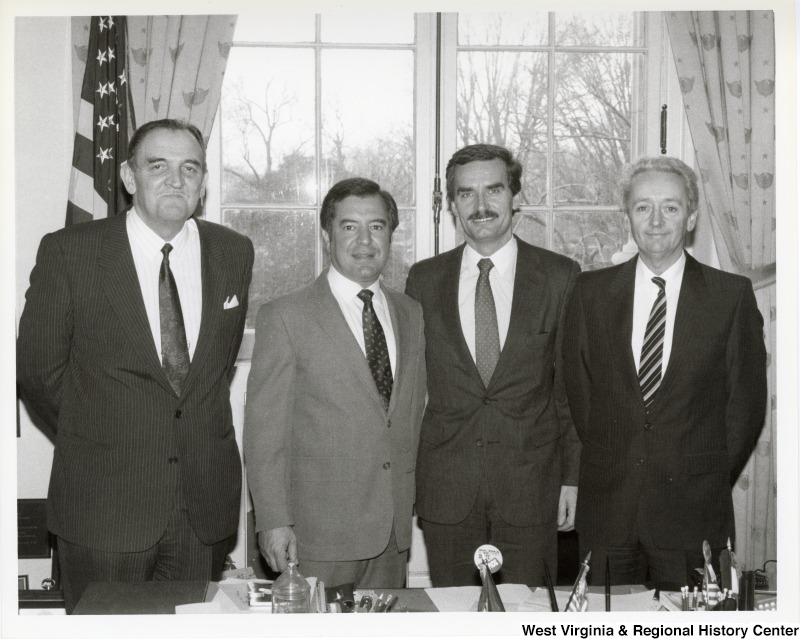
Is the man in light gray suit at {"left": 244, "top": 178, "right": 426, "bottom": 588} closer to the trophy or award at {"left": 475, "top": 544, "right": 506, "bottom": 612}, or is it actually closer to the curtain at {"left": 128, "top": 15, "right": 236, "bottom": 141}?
the trophy or award at {"left": 475, "top": 544, "right": 506, "bottom": 612}

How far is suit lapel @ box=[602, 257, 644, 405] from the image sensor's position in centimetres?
271

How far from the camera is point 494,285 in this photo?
2.79 metres

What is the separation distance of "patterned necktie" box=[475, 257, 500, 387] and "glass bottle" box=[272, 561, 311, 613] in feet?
3.01

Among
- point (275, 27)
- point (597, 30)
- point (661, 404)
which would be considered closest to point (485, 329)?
point (661, 404)

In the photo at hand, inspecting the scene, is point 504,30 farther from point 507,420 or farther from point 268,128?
point 507,420

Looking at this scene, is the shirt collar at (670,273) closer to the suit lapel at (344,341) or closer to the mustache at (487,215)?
the mustache at (487,215)

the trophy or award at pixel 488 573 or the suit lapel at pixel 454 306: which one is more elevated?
the suit lapel at pixel 454 306

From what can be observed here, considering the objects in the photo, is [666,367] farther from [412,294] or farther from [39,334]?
[39,334]

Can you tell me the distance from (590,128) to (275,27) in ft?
4.35

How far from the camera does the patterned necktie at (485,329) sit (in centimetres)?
272

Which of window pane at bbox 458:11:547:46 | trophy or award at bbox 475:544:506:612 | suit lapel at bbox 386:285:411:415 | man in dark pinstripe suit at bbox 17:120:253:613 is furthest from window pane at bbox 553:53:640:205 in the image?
trophy or award at bbox 475:544:506:612

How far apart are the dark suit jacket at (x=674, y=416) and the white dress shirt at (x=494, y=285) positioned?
213 millimetres

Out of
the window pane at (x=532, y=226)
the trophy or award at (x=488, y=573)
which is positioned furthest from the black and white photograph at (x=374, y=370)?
the window pane at (x=532, y=226)

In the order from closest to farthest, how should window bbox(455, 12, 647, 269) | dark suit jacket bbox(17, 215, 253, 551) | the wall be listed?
1. dark suit jacket bbox(17, 215, 253, 551)
2. the wall
3. window bbox(455, 12, 647, 269)
